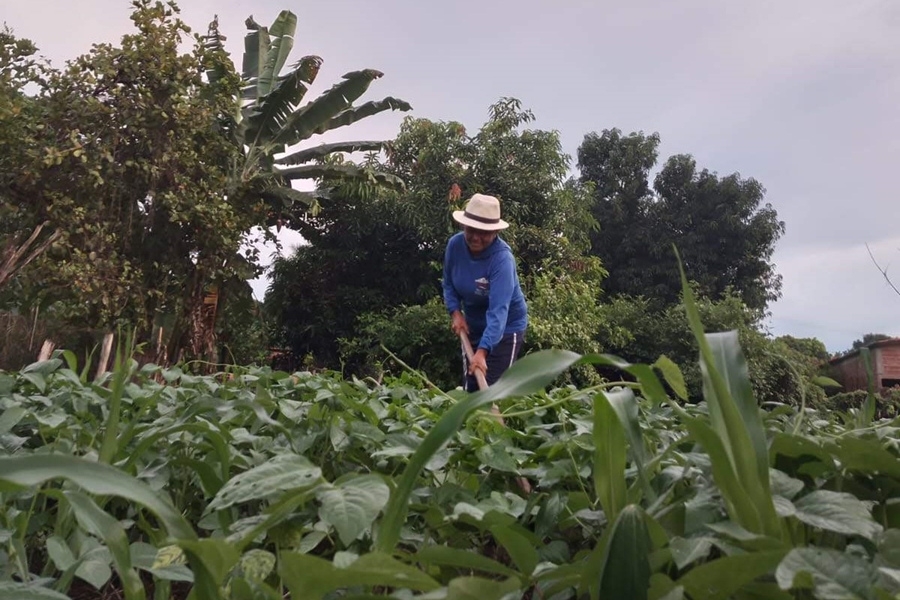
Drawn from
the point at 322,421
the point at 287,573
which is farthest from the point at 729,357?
the point at 322,421

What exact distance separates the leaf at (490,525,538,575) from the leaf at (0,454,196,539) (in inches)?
13.2

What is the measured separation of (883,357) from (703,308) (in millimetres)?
4585

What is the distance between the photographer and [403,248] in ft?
47.7

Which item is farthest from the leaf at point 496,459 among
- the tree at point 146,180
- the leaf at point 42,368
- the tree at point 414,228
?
the tree at point 414,228

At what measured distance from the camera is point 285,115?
11797 millimetres

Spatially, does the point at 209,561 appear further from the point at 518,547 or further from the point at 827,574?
the point at 827,574

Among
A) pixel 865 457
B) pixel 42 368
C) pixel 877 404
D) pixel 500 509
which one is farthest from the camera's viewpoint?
pixel 877 404

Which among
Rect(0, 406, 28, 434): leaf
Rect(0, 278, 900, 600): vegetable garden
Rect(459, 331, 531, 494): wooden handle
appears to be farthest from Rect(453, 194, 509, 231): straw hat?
Rect(0, 406, 28, 434): leaf

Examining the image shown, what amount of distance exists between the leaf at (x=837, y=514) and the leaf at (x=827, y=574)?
0.06 m

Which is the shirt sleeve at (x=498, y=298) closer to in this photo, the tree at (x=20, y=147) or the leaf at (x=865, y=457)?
the leaf at (x=865, y=457)

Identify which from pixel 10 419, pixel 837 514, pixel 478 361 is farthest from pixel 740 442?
pixel 478 361

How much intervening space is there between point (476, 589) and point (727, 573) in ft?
0.71

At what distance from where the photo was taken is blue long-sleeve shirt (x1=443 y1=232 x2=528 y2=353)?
165 inches

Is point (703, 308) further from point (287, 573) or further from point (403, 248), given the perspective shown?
point (287, 573)
